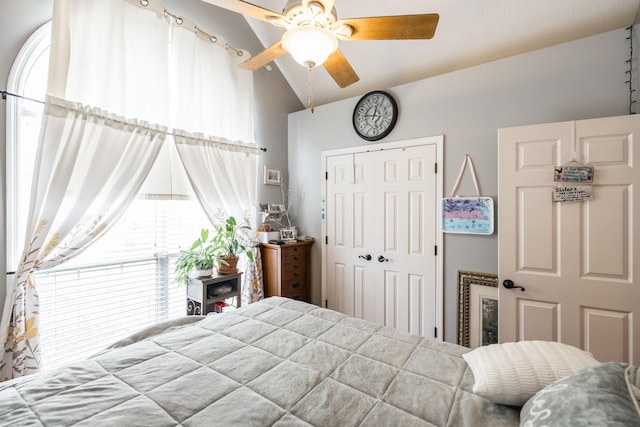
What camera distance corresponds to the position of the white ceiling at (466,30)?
6.61ft

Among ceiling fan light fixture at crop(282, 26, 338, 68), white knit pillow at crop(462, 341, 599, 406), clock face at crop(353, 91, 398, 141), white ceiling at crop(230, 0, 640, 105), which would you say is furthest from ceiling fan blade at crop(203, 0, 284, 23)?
white knit pillow at crop(462, 341, 599, 406)

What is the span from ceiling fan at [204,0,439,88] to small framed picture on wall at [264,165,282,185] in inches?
76.6

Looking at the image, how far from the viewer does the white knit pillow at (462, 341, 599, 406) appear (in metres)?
0.90

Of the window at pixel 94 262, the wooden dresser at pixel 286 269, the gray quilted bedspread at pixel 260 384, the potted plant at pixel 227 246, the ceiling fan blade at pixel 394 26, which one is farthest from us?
the wooden dresser at pixel 286 269

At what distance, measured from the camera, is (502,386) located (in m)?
0.92

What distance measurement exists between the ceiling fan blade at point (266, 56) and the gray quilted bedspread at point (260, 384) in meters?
1.64

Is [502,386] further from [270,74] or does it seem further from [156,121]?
[270,74]

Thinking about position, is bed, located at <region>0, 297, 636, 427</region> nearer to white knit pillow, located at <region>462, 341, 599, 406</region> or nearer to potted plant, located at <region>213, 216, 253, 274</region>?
white knit pillow, located at <region>462, 341, 599, 406</region>

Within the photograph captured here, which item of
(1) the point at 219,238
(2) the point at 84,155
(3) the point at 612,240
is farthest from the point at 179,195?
(3) the point at 612,240

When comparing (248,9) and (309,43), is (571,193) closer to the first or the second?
(309,43)

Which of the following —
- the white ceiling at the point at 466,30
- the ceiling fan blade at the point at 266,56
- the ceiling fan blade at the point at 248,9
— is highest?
the white ceiling at the point at 466,30

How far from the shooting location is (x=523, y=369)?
945 millimetres

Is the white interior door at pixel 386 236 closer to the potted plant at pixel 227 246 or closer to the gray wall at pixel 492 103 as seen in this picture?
the gray wall at pixel 492 103

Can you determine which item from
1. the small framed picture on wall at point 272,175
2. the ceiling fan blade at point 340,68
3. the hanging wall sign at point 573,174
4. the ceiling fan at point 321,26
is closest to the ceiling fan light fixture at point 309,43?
the ceiling fan at point 321,26
